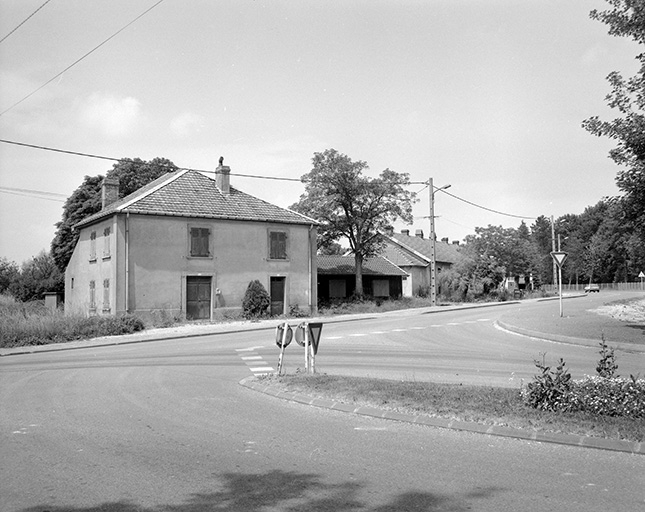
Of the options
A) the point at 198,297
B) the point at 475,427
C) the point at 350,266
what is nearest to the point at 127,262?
the point at 198,297

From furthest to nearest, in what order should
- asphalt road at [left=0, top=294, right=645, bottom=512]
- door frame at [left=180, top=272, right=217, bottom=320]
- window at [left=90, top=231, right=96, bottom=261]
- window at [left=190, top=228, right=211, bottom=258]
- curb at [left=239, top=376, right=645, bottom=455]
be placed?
window at [left=90, top=231, right=96, bottom=261]
window at [left=190, top=228, right=211, bottom=258]
door frame at [left=180, top=272, right=217, bottom=320]
curb at [left=239, top=376, right=645, bottom=455]
asphalt road at [left=0, top=294, right=645, bottom=512]

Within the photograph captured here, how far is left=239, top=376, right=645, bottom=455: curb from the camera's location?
6281 millimetres

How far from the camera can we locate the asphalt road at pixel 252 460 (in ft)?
16.0

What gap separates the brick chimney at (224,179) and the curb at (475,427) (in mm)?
27713

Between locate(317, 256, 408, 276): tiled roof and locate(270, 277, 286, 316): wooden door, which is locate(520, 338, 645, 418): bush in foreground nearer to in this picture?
locate(270, 277, 286, 316): wooden door

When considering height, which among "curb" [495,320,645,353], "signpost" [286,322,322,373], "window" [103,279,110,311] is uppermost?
"window" [103,279,110,311]

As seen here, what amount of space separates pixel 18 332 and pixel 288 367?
578 inches

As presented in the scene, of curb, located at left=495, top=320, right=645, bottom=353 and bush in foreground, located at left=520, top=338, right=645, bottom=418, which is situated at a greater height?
bush in foreground, located at left=520, top=338, right=645, bottom=418

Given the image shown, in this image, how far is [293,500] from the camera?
4.87m

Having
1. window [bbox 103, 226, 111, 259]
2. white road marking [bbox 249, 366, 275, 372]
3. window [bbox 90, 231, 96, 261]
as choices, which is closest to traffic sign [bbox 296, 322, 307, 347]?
white road marking [bbox 249, 366, 275, 372]

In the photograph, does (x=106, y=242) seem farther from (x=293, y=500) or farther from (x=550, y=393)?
(x=293, y=500)

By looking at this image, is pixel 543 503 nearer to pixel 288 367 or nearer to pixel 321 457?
pixel 321 457

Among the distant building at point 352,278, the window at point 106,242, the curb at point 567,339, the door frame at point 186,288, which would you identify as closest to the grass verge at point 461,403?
the curb at point 567,339

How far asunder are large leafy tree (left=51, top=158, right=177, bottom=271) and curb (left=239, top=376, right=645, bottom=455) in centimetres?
4489
